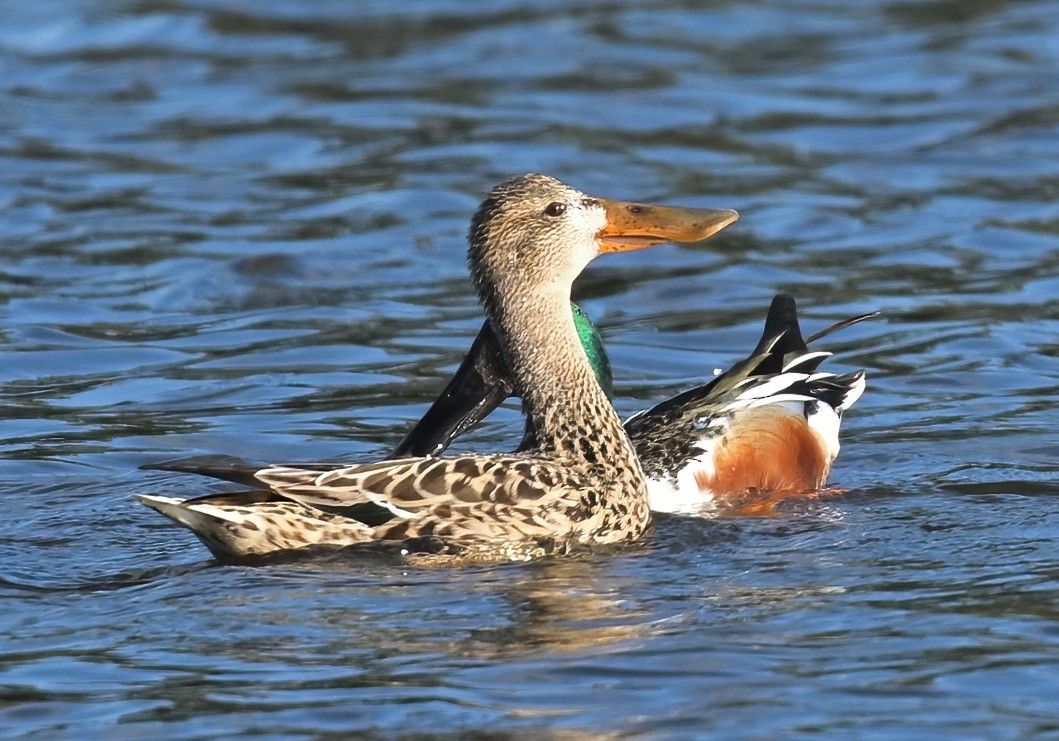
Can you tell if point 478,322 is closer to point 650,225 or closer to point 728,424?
point 728,424

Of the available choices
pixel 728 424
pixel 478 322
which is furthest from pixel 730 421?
pixel 478 322

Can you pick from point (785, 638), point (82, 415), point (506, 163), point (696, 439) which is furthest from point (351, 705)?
point (506, 163)

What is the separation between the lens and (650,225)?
864cm

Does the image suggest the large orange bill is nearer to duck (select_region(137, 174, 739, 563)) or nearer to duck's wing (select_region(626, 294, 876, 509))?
duck (select_region(137, 174, 739, 563))

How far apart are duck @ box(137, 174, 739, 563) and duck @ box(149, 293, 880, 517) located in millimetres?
537

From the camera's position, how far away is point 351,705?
6359 millimetres

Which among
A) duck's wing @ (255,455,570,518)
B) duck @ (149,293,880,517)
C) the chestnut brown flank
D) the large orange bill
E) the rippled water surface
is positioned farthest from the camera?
the chestnut brown flank

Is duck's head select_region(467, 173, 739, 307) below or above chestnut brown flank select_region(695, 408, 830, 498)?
above

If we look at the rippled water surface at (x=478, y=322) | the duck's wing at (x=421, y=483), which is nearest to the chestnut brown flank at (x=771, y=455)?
the rippled water surface at (x=478, y=322)

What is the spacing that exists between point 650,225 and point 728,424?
4.00ft

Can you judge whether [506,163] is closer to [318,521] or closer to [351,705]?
[318,521]

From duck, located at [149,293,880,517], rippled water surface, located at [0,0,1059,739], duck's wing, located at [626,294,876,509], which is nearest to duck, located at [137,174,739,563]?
rippled water surface, located at [0,0,1059,739]

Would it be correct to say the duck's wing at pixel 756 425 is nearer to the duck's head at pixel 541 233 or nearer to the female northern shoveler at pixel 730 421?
the female northern shoveler at pixel 730 421

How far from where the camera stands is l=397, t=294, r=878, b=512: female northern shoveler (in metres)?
9.23
